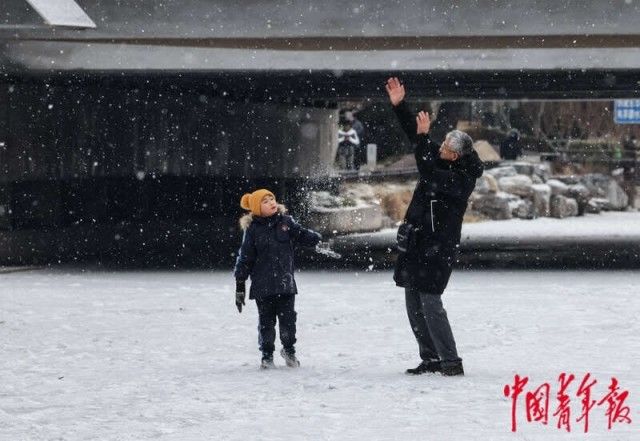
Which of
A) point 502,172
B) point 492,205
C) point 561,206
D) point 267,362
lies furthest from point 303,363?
point 502,172

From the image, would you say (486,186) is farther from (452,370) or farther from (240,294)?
(452,370)

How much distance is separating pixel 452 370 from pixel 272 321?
4.76 ft

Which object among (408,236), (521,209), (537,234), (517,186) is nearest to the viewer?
(408,236)

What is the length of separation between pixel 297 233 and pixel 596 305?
20.7 ft

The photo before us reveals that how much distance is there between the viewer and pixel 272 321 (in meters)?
10.6

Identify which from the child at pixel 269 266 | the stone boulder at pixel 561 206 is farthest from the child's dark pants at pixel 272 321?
the stone boulder at pixel 561 206

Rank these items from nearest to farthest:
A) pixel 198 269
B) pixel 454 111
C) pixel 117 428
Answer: pixel 117 428 → pixel 198 269 → pixel 454 111

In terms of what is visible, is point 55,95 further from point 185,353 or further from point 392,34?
point 185,353

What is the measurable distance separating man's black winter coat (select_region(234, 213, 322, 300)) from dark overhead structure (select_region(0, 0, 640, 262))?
32.3 ft

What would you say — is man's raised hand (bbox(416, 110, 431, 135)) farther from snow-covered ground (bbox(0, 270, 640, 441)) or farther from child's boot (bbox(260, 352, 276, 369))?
child's boot (bbox(260, 352, 276, 369))

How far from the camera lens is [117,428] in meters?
8.08

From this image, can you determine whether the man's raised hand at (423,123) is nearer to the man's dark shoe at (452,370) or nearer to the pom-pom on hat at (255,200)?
the pom-pom on hat at (255,200)

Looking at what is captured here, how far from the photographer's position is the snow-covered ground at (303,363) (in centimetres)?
812

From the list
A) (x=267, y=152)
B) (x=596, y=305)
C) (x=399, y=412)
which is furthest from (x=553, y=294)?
(x=267, y=152)
